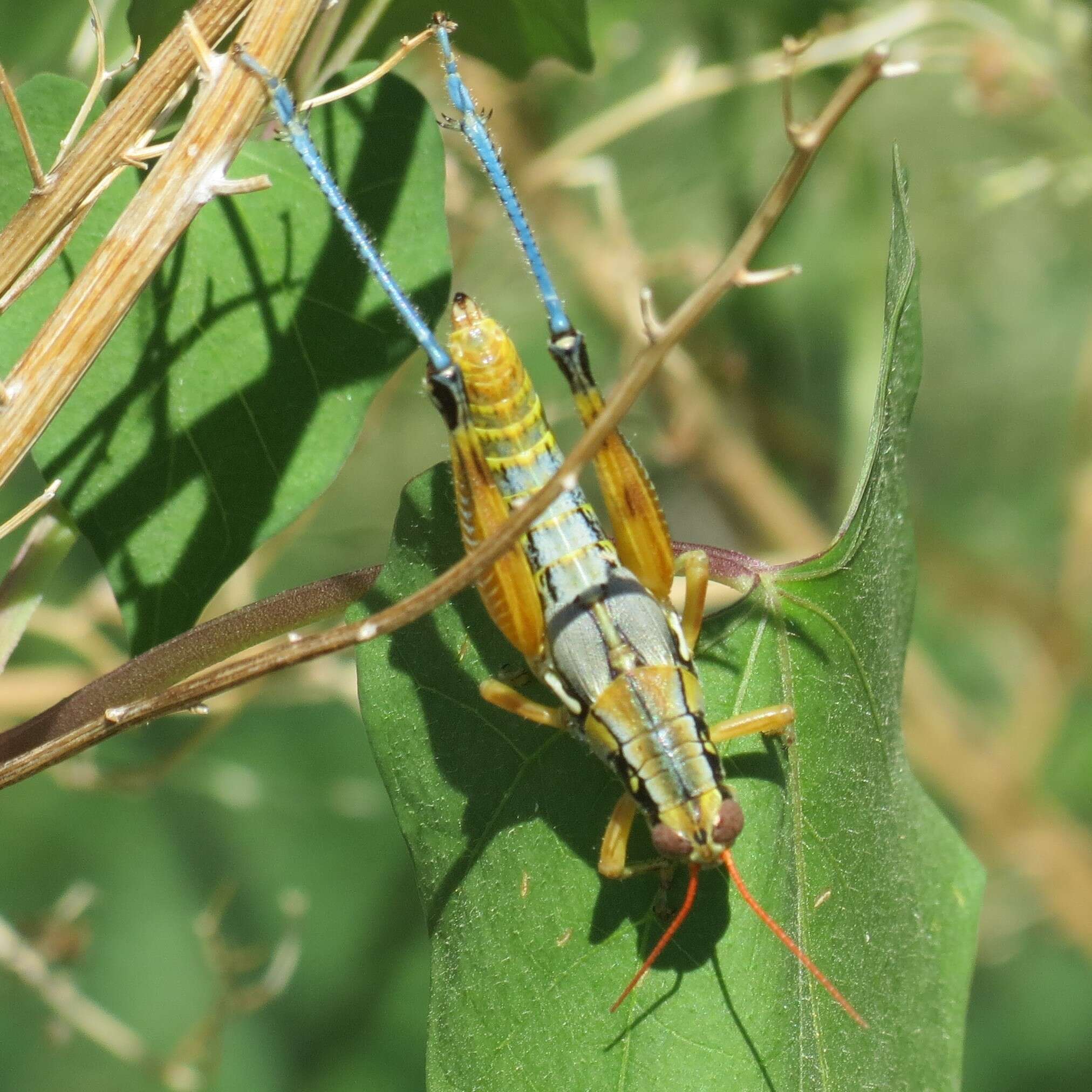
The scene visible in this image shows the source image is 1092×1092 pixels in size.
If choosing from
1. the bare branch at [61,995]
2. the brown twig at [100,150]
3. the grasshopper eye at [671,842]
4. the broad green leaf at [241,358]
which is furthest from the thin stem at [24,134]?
the bare branch at [61,995]

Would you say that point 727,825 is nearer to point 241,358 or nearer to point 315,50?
point 241,358

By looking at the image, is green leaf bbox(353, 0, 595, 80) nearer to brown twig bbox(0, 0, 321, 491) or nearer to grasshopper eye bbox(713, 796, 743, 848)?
brown twig bbox(0, 0, 321, 491)

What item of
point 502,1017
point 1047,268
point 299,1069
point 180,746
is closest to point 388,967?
point 299,1069

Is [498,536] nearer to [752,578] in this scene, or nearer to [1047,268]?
[752,578]

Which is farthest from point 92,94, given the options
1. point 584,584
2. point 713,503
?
point 713,503

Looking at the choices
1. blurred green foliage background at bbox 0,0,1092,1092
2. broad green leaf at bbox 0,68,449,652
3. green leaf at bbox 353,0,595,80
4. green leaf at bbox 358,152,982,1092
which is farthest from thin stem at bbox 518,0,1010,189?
green leaf at bbox 358,152,982,1092

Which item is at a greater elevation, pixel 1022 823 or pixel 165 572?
pixel 165 572

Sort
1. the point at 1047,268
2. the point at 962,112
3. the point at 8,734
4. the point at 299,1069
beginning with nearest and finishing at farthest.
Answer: the point at 8,734 → the point at 962,112 → the point at 299,1069 → the point at 1047,268
